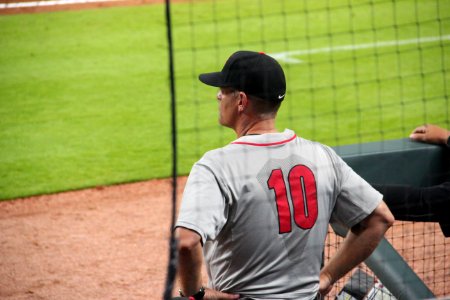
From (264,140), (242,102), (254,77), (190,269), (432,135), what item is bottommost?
(190,269)

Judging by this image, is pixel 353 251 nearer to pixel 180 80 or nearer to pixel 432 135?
pixel 432 135

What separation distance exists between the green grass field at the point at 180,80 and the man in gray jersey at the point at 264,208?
181 inches

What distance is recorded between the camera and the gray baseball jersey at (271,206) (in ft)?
8.90

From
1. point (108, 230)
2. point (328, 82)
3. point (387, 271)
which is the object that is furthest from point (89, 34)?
point (387, 271)

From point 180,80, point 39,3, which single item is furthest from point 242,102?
point 39,3

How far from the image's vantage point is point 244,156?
2789 mm

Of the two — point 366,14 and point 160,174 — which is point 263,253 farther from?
point 366,14

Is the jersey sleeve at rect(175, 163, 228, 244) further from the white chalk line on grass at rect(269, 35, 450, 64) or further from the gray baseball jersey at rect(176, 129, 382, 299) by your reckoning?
the white chalk line on grass at rect(269, 35, 450, 64)

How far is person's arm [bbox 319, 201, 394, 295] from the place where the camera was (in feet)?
9.78

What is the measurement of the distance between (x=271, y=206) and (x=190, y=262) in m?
0.39

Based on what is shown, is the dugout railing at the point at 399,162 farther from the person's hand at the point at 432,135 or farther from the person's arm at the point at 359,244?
the person's arm at the point at 359,244

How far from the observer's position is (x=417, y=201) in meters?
3.85

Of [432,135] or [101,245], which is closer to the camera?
[432,135]

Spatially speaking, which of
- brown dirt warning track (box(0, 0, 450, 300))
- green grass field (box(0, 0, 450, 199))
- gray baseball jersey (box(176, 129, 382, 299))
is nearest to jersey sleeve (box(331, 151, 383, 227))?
gray baseball jersey (box(176, 129, 382, 299))
